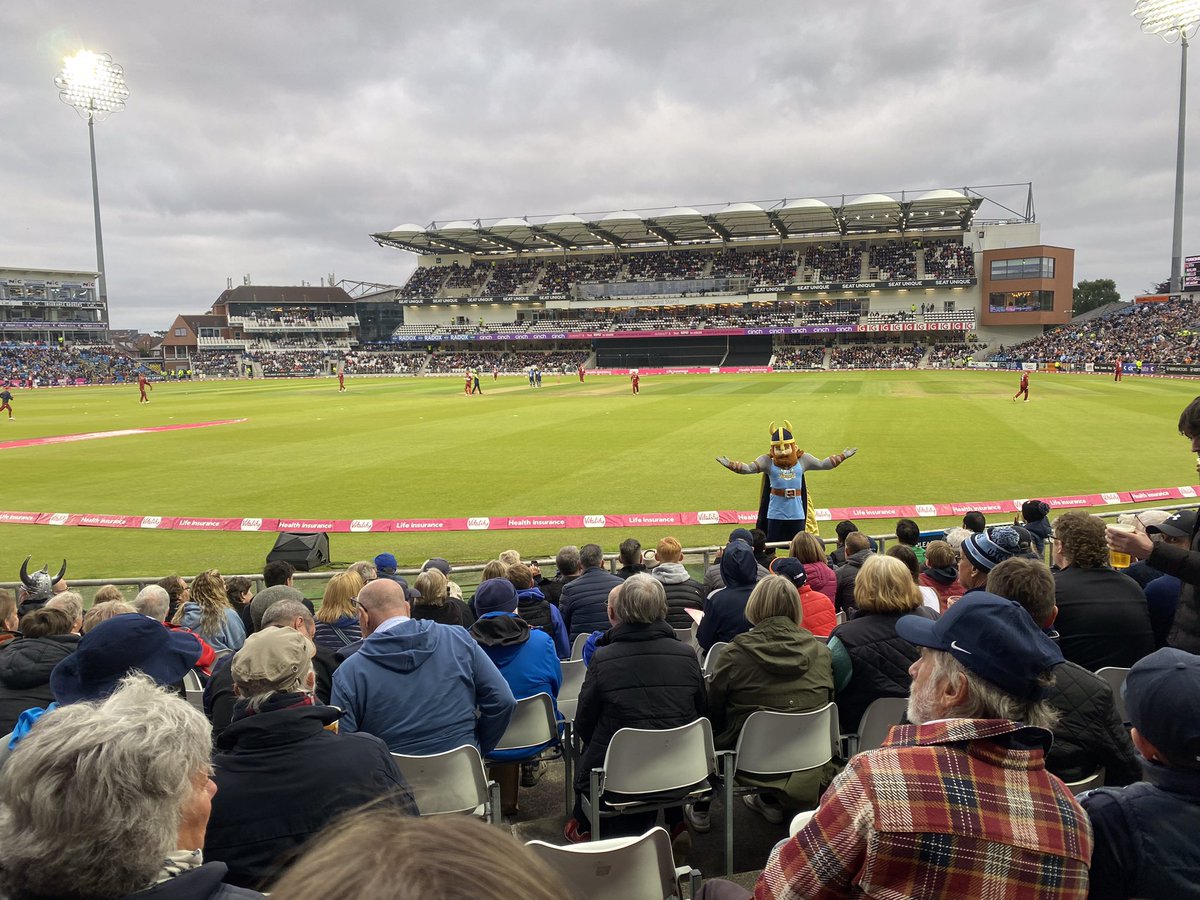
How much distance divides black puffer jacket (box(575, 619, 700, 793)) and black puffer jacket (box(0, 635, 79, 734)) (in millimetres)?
3139

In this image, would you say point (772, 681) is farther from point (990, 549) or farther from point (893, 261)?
point (893, 261)

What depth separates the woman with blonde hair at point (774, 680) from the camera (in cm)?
451

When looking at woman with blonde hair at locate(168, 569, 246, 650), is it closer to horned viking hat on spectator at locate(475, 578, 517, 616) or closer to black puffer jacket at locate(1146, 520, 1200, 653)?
horned viking hat on spectator at locate(475, 578, 517, 616)

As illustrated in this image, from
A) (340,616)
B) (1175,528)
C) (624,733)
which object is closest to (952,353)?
(1175,528)

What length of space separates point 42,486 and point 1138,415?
1440 inches

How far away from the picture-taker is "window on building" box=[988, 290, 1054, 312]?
79.4 m

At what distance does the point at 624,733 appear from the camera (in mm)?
4141

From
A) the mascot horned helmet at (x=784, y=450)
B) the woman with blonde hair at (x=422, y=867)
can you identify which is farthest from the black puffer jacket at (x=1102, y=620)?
the mascot horned helmet at (x=784, y=450)

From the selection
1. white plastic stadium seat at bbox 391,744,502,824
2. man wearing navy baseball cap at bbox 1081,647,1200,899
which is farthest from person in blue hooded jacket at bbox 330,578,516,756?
man wearing navy baseball cap at bbox 1081,647,1200,899

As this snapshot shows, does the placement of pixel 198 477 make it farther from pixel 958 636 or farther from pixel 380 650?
pixel 958 636

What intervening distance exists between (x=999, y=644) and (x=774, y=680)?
7.85 ft

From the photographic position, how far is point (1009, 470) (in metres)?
18.1

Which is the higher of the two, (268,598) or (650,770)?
(268,598)

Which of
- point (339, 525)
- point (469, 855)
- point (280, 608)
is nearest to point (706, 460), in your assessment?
point (339, 525)
